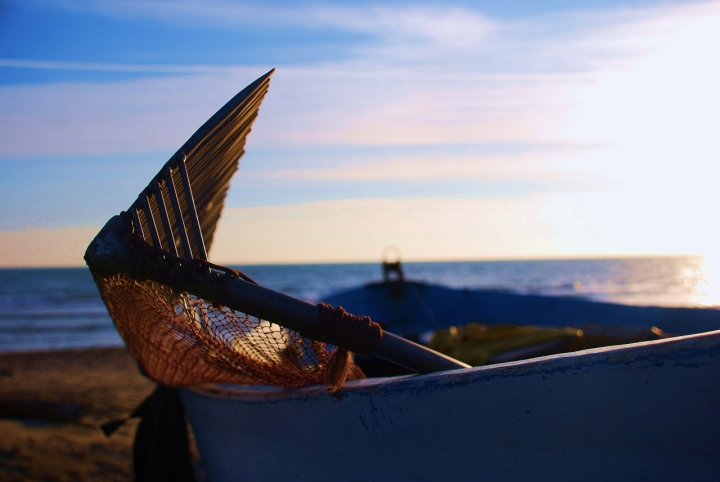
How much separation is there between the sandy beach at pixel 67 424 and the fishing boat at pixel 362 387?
214 cm

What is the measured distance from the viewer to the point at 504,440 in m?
1.80

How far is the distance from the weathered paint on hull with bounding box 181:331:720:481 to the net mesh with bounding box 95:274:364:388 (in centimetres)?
12

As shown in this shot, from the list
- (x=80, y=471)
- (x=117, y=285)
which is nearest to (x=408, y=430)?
(x=117, y=285)

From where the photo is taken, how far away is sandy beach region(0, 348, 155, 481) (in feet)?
14.3

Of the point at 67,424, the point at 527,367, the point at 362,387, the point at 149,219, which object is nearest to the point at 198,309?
the point at 149,219

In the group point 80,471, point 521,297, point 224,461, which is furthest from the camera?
point 521,297

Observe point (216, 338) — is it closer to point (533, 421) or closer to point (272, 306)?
point (272, 306)

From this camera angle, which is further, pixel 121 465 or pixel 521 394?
pixel 121 465

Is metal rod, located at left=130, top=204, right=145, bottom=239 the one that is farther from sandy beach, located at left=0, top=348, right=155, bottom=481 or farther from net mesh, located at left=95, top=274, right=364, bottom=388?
sandy beach, located at left=0, top=348, right=155, bottom=481

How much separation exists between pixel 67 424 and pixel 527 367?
5239mm

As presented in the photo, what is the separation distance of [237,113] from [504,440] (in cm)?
146

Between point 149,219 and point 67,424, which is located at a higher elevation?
point 149,219

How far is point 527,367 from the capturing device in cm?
171

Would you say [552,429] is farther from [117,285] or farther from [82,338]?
[82,338]
